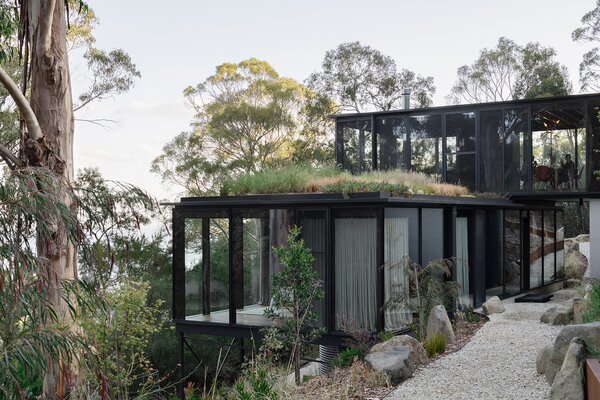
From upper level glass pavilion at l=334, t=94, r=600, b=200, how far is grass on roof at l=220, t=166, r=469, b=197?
17.0 feet

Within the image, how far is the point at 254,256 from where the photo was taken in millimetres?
11234

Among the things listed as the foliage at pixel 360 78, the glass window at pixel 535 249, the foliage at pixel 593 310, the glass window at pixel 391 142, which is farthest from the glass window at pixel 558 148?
the foliage at pixel 360 78

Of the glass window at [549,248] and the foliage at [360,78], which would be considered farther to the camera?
the foliage at [360,78]

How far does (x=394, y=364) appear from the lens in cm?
775

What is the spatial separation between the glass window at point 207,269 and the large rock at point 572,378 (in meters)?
6.37

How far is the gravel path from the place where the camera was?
711 centimetres

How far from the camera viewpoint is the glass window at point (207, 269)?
37.7 ft

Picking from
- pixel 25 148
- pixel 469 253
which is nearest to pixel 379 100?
Answer: pixel 469 253

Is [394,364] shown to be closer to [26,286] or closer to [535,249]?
[26,286]

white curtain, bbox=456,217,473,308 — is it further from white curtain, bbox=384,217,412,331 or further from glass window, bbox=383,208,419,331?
white curtain, bbox=384,217,412,331

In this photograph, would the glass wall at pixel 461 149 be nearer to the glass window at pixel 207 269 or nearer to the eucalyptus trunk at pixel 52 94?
the glass window at pixel 207 269

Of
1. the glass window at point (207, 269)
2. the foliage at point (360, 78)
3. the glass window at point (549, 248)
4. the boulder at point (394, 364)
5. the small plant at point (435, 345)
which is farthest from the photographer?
the foliage at point (360, 78)

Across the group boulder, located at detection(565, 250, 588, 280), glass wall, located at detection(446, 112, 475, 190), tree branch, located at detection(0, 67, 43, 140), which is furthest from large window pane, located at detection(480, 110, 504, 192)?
tree branch, located at detection(0, 67, 43, 140)

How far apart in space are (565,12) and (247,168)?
13.5 m
